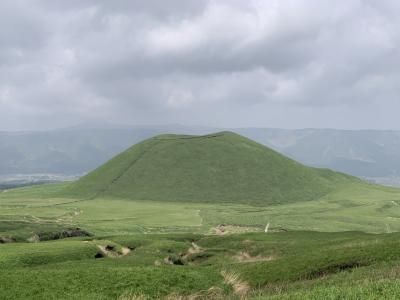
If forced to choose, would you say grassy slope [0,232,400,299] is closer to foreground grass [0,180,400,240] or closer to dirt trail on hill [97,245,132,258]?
dirt trail on hill [97,245,132,258]

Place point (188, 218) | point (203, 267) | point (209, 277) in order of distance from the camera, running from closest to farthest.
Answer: point (209, 277), point (203, 267), point (188, 218)

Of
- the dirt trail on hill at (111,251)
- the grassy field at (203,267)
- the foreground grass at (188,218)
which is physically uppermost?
the grassy field at (203,267)

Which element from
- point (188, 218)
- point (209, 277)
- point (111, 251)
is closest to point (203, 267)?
point (209, 277)

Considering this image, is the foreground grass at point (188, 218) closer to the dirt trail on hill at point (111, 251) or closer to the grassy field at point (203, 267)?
the grassy field at point (203, 267)

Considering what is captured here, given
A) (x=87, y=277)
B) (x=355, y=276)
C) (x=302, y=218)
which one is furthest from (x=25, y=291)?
(x=302, y=218)

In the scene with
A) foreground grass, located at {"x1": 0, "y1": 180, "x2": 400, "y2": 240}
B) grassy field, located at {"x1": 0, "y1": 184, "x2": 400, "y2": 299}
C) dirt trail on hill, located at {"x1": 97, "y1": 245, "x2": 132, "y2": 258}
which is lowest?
foreground grass, located at {"x1": 0, "y1": 180, "x2": 400, "y2": 240}

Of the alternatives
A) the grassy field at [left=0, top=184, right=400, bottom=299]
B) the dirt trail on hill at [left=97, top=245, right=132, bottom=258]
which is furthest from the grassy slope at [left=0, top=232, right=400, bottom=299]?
the dirt trail on hill at [left=97, top=245, right=132, bottom=258]

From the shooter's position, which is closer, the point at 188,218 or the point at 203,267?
the point at 203,267

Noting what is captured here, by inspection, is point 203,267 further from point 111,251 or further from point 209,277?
point 111,251

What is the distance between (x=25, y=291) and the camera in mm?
35500

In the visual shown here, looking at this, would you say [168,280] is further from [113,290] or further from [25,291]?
[25,291]

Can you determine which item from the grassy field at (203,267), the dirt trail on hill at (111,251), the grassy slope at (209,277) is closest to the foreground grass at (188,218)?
the grassy field at (203,267)

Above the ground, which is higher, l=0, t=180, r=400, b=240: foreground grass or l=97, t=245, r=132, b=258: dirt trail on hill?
l=97, t=245, r=132, b=258: dirt trail on hill

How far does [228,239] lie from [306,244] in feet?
56.5
